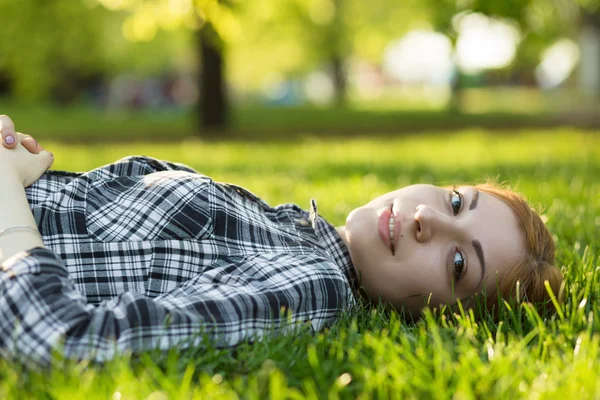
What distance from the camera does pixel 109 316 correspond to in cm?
208

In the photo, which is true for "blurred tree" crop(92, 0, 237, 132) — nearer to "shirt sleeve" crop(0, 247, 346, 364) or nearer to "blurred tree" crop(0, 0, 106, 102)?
"blurred tree" crop(0, 0, 106, 102)

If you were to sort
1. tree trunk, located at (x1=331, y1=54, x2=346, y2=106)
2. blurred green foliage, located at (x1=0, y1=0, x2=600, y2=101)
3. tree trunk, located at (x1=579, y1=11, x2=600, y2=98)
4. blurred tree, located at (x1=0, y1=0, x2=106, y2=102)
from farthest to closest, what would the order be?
tree trunk, located at (x1=331, y1=54, x2=346, y2=106) < tree trunk, located at (x1=579, y1=11, x2=600, y2=98) < blurred tree, located at (x1=0, y1=0, x2=106, y2=102) < blurred green foliage, located at (x1=0, y1=0, x2=600, y2=101)

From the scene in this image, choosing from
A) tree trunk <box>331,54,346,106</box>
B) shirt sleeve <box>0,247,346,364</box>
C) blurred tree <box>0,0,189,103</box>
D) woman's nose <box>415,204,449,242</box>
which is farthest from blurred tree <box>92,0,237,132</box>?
tree trunk <box>331,54,346,106</box>

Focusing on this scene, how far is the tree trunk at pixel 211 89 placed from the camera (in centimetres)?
1561

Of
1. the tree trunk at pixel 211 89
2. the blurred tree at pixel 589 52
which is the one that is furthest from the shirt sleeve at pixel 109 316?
the blurred tree at pixel 589 52

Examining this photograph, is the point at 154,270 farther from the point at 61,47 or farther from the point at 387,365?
the point at 61,47

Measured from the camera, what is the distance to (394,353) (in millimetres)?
2000

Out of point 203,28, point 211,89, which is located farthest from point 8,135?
point 211,89

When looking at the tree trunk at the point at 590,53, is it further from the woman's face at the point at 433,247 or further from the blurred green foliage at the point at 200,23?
the woman's face at the point at 433,247

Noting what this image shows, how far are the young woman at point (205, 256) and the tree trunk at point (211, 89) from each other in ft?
42.2

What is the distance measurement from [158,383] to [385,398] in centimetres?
62

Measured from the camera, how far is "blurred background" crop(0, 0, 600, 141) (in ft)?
41.8

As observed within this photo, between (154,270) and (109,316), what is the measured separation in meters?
0.38

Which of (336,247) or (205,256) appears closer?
(205,256)
